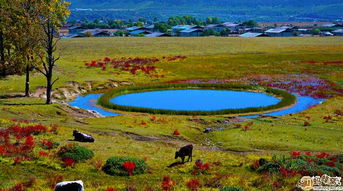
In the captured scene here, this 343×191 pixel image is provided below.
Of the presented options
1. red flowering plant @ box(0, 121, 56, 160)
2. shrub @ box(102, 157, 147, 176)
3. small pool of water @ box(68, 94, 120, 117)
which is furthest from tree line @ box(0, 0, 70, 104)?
shrub @ box(102, 157, 147, 176)

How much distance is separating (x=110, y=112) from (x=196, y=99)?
15.0 meters

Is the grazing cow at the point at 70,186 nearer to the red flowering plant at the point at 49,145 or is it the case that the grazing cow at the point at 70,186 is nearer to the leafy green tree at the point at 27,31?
the red flowering plant at the point at 49,145

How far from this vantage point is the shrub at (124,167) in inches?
904

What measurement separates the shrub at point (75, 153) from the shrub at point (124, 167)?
1916mm

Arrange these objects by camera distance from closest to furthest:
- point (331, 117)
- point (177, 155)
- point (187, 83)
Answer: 1. point (177, 155)
2. point (331, 117)
3. point (187, 83)

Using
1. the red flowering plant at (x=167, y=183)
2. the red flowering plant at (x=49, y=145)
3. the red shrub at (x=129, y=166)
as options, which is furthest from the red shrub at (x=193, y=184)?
the red flowering plant at (x=49, y=145)

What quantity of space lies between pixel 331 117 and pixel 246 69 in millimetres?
48023

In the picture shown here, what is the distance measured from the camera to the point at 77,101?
60.1 m

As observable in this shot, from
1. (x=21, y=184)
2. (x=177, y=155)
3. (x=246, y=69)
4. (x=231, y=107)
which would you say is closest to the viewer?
(x=21, y=184)

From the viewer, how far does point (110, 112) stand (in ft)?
174

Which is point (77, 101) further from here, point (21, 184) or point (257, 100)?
point (21, 184)

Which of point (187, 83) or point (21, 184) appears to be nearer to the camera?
point (21, 184)

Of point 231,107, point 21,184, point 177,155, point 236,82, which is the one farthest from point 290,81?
point 21,184

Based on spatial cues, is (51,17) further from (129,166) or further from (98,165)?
(129,166)
